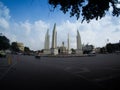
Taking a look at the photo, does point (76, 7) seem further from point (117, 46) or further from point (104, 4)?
point (117, 46)

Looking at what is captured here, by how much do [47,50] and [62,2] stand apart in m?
88.1

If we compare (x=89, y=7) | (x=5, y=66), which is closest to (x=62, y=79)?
(x=89, y=7)

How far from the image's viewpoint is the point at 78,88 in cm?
760

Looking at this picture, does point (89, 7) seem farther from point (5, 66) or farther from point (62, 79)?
point (5, 66)

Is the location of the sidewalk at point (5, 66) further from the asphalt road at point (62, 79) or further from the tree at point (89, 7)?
the tree at point (89, 7)

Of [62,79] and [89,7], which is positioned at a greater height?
[89,7]

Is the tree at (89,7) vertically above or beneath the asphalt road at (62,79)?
above

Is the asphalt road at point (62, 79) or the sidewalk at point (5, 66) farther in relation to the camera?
the sidewalk at point (5, 66)

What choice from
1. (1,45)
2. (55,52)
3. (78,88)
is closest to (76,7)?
(78,88)

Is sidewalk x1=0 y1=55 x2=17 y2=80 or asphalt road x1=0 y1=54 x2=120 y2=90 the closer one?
asphalt road x1=0 y1=54 x2=120 y2=90

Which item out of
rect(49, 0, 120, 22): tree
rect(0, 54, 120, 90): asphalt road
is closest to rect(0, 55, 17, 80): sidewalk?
rect(0, 54, 120, 90): asphalt road

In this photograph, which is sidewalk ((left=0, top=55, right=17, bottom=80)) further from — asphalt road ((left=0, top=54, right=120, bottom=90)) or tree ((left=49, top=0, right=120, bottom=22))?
tree ((left=49, top=0, right=120, bottom=22))

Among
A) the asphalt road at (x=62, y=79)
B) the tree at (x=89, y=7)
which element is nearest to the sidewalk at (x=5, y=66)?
the asphalt road at (x=62, y=79)

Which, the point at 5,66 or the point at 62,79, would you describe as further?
the point at 5,66
